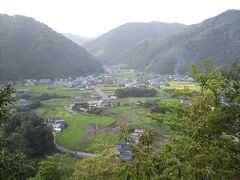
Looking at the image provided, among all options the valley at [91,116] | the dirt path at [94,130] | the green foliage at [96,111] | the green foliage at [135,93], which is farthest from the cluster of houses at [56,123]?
the green foliage at [135,93]

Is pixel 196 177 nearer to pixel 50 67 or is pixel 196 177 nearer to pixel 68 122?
pixel 68 122

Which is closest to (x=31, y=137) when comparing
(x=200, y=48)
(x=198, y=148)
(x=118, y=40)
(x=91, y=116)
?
(x=91, y=116)

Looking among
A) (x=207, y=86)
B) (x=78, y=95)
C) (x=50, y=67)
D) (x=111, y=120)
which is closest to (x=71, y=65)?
(x=50, y=67)

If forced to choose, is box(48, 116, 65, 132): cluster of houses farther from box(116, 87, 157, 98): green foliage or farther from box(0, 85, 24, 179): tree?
box(0, 85, 24, 179): tree

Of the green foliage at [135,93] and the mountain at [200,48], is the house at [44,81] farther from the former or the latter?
the mountain at [200,48]

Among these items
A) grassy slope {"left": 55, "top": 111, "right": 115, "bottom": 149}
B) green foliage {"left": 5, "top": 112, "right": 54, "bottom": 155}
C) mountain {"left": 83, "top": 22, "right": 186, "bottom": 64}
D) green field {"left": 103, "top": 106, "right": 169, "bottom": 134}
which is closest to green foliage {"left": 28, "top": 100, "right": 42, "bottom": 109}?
grassy slope {"left": 55, "top": 111, "right": 115, "bottom": 149}
